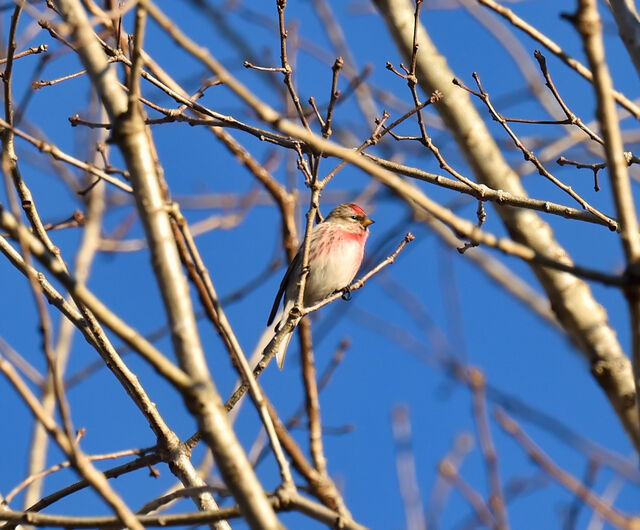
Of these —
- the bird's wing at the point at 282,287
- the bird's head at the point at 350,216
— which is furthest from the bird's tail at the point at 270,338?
the bird's head at the point at 350,216

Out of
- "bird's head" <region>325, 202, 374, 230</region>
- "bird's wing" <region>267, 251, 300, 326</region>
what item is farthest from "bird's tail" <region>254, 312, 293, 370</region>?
"bird's head" <region>325, 202, 374, 230</region>

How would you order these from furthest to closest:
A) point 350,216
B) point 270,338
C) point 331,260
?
point 350,216 < point 331,260 < point 270,338

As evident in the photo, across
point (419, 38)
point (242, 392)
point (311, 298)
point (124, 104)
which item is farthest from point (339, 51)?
point (124, 104)

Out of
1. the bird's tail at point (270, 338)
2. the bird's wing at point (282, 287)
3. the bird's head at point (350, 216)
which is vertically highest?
the bird's head at point (350, 216)

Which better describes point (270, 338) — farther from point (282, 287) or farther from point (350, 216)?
point (350, 216)

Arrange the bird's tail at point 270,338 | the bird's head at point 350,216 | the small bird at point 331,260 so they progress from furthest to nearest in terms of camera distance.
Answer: the bird's head at point 350,216 → the small bird at point 331,260 → the bird's tail at point 270,338

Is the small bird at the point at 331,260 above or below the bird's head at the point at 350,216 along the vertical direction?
below

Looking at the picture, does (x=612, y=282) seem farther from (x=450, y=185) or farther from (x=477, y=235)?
(x=450, y=185)

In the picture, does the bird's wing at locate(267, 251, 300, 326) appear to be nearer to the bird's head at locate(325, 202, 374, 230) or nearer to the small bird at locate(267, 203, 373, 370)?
the small bird at locate(267, 203, 373, 370)

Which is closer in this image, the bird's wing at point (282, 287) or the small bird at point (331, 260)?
the bird's wing at point (282, 287)

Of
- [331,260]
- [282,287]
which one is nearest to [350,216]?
[331,260]

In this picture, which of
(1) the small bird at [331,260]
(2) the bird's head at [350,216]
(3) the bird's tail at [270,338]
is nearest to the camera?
(3) the bird's tail at [270,338]

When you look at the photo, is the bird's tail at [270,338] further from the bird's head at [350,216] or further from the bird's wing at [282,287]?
the bird's head at [350,216]

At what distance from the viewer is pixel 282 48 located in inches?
138
